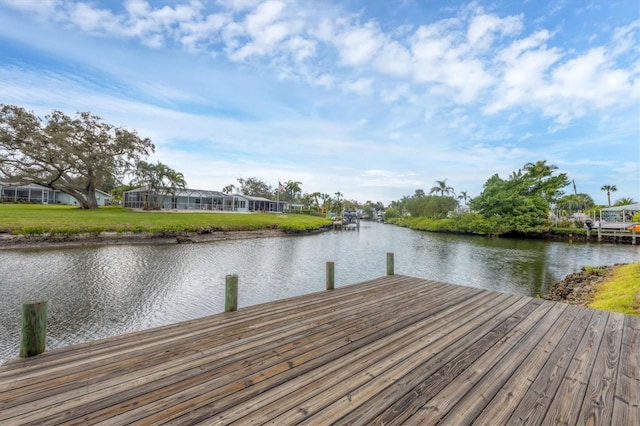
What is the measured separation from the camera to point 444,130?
24062 millimetres

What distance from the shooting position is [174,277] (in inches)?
357

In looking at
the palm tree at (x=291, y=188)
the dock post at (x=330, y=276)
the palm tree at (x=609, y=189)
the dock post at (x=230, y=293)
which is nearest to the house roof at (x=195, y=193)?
the palm tree at (x=291, y=188)

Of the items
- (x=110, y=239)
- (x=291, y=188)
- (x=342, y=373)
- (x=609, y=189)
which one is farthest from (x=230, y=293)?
(x=609, y=189)

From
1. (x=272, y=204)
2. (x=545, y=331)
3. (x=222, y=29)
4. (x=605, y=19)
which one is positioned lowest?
(x=545, y=331)

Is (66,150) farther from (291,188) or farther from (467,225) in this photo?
(467,225)

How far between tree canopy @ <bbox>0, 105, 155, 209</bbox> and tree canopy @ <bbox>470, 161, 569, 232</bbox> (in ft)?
135

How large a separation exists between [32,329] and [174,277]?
6897 mm

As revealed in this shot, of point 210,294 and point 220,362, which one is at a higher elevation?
point 220,362

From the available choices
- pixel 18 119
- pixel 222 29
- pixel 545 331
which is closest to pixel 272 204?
pixel 18 119

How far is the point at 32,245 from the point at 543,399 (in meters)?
18.9

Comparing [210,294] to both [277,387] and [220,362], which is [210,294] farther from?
[277,387]

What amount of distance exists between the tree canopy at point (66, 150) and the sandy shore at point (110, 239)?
17.8 m

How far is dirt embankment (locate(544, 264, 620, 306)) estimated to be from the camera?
24.0 feet

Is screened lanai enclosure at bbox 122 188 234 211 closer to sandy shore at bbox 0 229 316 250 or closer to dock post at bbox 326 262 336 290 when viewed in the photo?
sandy shore at bbox 0 229 316 250
